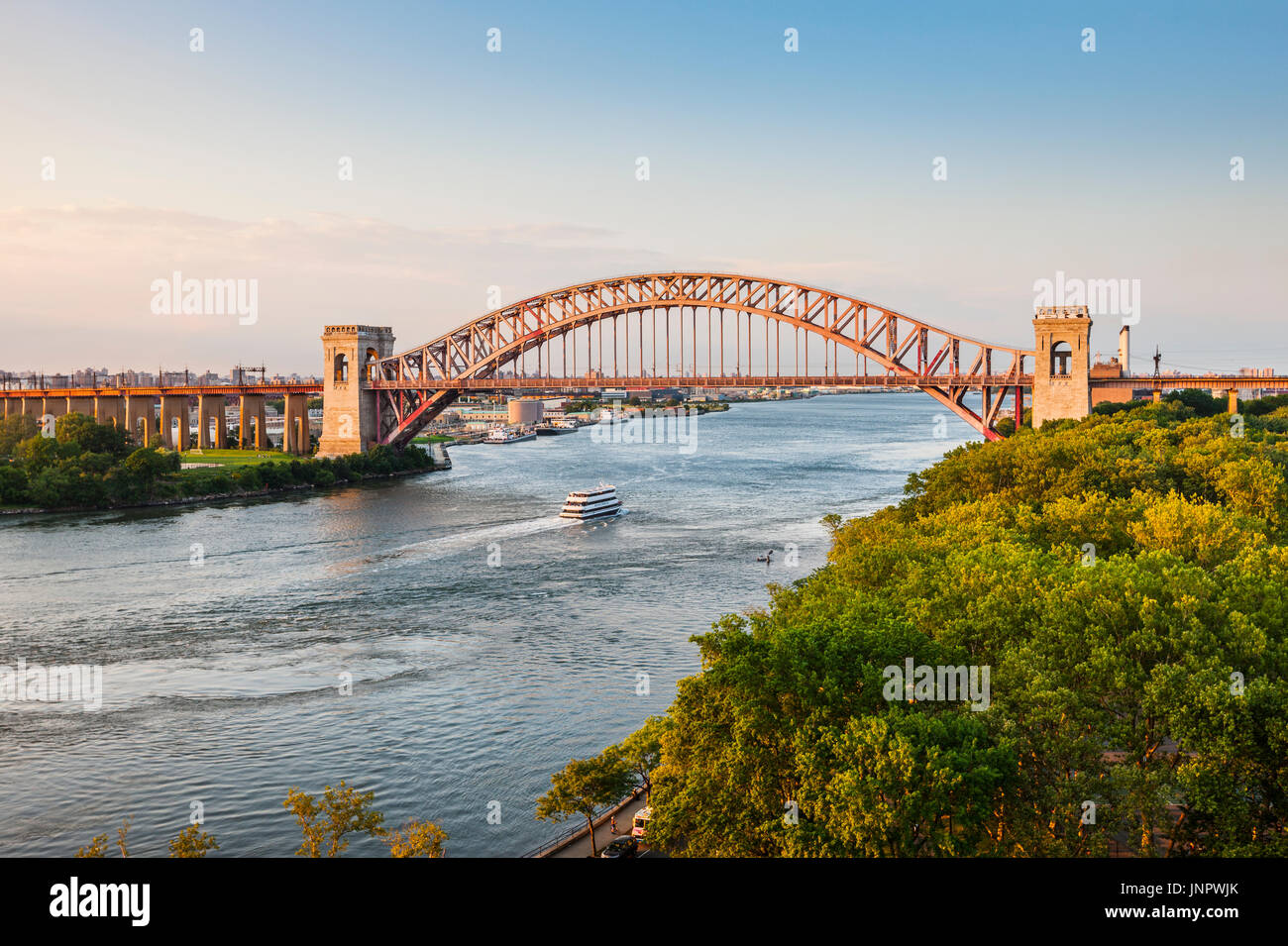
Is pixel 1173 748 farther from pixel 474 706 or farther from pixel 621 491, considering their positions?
pixel 621 491

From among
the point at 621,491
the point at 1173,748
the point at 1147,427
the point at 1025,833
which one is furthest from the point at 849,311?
the point at 1025,833

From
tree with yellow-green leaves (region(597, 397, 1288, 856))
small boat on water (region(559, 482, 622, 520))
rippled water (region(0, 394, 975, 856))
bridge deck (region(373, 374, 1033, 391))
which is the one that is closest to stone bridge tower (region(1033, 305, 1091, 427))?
bridge deck (region(373, 374, 1033, 391))

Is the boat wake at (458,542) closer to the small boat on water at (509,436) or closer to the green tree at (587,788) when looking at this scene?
the green tree at (587,788)

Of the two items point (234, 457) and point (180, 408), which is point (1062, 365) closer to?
point (234, 457)

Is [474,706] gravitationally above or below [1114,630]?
below

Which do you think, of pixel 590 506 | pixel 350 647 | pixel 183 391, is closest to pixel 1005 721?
pixel 350 647
